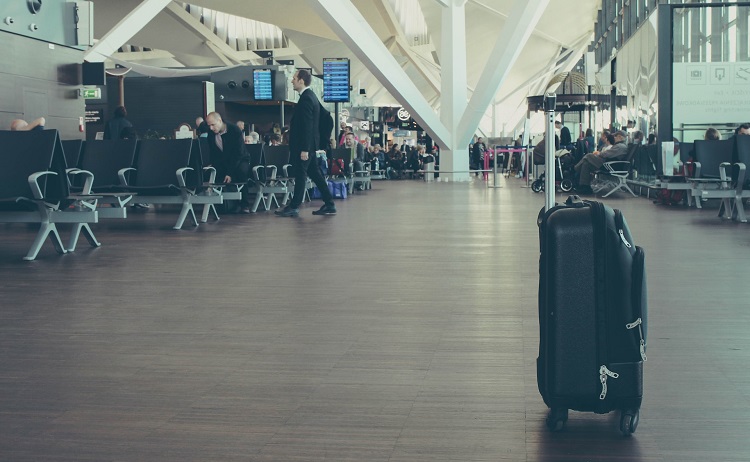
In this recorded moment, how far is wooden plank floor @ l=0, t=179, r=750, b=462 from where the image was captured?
2682 mm

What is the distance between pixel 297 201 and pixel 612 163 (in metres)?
8.80

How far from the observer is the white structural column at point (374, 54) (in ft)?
66.4

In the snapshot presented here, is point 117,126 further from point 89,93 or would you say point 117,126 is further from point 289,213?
point 289,213

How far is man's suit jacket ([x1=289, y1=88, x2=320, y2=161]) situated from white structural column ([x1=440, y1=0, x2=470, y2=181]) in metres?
14.7

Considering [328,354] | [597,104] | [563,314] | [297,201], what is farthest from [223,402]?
[597,104]

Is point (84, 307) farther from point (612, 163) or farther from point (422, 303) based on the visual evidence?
point (612, 163)

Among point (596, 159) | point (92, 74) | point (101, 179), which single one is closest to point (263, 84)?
point (596, 159)

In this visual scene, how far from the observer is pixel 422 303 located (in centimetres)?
523

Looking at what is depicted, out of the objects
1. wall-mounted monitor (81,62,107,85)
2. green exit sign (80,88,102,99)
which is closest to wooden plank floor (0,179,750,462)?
wall-mounted monitor (81,62,107,85)

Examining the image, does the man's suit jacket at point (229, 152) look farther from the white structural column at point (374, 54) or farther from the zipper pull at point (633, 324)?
the zipper pull at point (633, 324)

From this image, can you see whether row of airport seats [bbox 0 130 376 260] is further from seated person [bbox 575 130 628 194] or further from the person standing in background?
seated person [bbox 575 130 628 194]

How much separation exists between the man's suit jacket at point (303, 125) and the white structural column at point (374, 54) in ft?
24.0

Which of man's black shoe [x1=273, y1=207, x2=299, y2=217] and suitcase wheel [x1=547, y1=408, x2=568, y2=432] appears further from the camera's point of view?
man's black shoe [x1=273, y1=207, x2=299, y2=217]

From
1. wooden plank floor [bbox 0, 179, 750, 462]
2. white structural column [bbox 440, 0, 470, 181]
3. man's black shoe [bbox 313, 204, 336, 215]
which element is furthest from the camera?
white structural column [bbox 440, 0, 470, 181]
